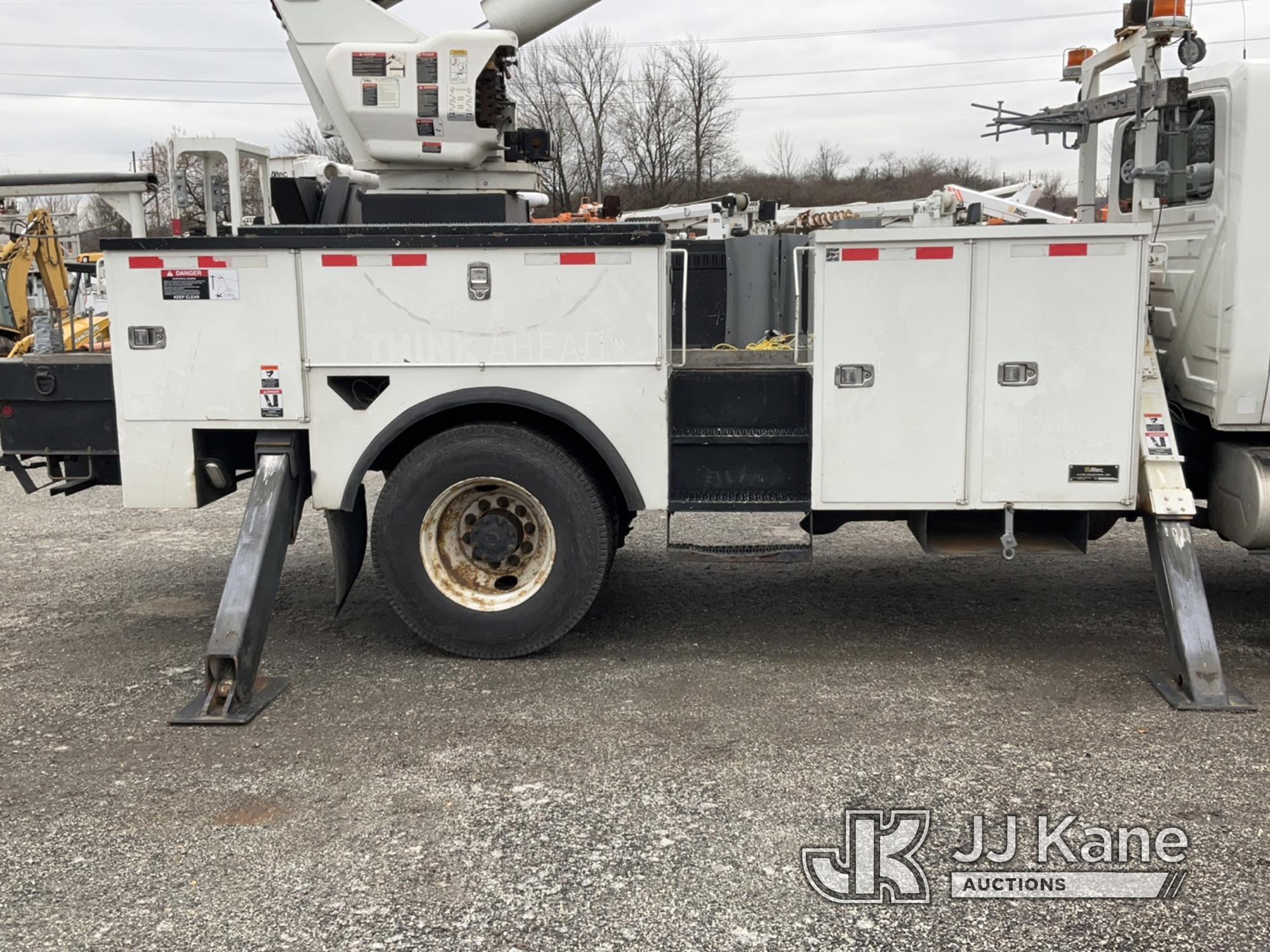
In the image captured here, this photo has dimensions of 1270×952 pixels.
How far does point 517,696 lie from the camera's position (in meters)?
5.03

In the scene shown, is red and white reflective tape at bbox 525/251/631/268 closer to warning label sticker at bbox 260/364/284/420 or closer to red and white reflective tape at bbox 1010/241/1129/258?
warning label sticker at bbox 260/364/284/420

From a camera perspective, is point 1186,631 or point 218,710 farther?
point 1186,631

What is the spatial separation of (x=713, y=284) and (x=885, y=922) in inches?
192

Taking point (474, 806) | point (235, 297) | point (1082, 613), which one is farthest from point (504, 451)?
point (1082, 613)

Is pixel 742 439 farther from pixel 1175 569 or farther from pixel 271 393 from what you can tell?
pixel 271 393

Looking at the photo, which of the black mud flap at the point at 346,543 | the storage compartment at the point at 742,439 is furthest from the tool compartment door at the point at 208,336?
the storage compartment at the point at 742,439

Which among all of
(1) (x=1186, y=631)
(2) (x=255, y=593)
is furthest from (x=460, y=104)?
(1) (x=1186, y=631)

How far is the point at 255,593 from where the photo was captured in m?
4.99

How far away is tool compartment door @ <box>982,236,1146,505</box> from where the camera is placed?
5023mm

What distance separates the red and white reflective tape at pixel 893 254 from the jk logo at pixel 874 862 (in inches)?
91.9

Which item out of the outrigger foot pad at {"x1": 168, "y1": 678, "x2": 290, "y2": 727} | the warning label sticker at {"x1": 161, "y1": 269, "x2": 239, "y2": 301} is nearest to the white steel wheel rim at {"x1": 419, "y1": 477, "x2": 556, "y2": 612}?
the outrigger foot pad at {"x1": 168, "y1": 678, "x2": 290, "y2": 727}

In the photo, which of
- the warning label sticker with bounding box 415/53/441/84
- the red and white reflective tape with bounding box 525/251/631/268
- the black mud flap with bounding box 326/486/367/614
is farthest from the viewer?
the warning label sticker with bounding box 415/53/441/84

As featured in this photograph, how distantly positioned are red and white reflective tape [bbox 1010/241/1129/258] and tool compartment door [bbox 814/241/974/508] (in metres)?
0.24

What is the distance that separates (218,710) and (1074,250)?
4.01m
